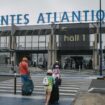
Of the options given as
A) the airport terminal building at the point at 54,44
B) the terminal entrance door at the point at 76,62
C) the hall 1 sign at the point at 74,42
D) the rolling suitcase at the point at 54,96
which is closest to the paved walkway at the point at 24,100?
the rolling suitcase at the point at 54,96

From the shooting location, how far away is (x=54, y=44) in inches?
2781

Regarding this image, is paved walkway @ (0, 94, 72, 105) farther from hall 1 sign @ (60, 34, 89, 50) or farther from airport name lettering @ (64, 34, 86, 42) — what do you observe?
airport name lettering @ (64, 34, 86, 42)

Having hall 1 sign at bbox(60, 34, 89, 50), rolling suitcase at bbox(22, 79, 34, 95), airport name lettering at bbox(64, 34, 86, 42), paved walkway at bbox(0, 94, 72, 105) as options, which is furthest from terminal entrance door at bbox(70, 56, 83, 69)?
paved walkway at bbox(0, 94, 72, 105)

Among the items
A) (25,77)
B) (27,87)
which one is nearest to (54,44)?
(27,87)

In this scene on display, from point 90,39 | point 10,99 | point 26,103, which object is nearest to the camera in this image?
point 26,103

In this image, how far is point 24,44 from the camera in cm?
7269

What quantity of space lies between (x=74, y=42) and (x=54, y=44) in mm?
3356

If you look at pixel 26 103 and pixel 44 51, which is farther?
pixel 44 51

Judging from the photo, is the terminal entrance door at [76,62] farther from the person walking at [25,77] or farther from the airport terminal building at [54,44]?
the person walking at [25,77]

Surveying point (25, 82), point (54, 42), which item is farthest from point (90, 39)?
point (25, 82)

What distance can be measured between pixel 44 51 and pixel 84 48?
290 inches

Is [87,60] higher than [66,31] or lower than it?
lower

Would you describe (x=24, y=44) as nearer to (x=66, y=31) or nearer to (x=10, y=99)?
(x=66, y=31)

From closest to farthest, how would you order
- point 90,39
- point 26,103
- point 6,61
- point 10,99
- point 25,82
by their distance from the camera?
point 26,103 → point 10,99 → point 25,82 → point 90,39 → point 6,61
